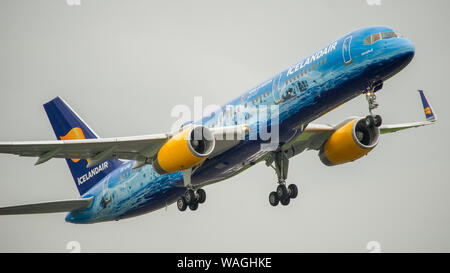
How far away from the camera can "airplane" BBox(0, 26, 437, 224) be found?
2544 cm

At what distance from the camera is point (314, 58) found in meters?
26.5

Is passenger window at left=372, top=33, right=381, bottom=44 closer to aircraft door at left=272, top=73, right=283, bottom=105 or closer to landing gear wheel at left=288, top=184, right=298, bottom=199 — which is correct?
aircraft door at left=272, top=73, right=283, bottom=105

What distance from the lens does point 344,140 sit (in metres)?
32.1

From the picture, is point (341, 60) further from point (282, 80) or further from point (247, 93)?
point (247, 93)

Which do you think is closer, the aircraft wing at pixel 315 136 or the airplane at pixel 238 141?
the airplane at pixel 238 141

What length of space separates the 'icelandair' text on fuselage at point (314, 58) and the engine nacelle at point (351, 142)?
237 inches

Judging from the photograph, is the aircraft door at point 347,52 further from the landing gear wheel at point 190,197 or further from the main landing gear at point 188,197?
the landing gear wheel at point 190,197

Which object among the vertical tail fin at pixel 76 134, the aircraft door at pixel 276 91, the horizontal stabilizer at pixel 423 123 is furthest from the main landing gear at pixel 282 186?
the vertical tail fin at pixel 76 134

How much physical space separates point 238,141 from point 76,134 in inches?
502

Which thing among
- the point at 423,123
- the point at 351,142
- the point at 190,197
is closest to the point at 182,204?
the point at 190,197

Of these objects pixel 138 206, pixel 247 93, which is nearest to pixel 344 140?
pixel 247 93

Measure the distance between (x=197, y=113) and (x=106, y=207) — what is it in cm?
719

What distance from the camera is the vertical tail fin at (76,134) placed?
36.3 m

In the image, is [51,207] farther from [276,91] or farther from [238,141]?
[276,91]
